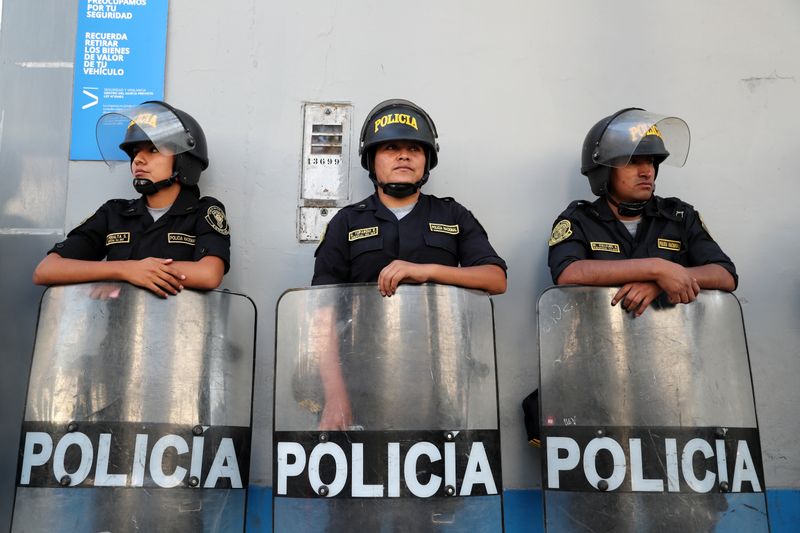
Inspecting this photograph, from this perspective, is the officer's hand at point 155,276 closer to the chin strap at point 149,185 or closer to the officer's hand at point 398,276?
the chin strap at point 149,185

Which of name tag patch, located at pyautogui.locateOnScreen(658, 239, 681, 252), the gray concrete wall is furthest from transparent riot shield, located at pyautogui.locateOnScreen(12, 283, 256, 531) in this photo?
name tag patch, located at pyautogui.locateOnScreen(658, 239, 681, 252)

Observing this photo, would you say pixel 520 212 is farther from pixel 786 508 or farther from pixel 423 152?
pixel 786 508

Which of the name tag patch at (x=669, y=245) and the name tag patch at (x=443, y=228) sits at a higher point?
the name tag patch at (x=443, y=228)

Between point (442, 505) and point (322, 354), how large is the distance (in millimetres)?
612

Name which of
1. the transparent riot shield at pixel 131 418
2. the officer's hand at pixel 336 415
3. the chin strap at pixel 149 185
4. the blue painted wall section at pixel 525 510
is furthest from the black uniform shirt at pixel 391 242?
the blue painted wall section at pixel 525 510

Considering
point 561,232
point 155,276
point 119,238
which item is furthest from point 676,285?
point 119,238

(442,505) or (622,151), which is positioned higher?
(622,151)

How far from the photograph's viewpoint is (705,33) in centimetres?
383

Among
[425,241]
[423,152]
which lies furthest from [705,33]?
[425,241]

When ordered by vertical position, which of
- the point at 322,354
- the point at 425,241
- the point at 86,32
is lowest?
the point at 322,354

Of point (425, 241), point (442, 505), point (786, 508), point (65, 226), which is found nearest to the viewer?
point (442, 505)

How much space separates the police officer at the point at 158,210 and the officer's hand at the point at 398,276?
28.4 inches

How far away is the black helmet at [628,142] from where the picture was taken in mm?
3178

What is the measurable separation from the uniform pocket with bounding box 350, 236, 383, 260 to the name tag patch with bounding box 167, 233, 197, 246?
658 mm
